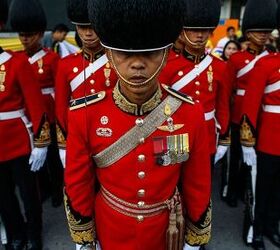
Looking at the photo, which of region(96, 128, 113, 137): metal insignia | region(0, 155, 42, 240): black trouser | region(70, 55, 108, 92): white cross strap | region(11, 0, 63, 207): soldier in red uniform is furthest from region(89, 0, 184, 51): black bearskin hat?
region(11, 0, 63, 207): soldier in red uniform

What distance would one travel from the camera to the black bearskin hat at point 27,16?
3.74 m

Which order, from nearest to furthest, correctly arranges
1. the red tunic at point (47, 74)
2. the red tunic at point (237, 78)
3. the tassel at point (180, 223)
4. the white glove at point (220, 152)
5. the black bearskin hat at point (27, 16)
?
the tassel at point (180, 223) → the white glove at point (220, 152) → the black bearskin hat at point (27, 16) → the red tunic at point (47, 74) → the red tunic at point (237, 78)

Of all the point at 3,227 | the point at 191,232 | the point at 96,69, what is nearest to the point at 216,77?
the point at 96,69

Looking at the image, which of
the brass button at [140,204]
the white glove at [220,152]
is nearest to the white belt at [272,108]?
the white glove at [220,152]

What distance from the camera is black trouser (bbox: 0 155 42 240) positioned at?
10.4 ft

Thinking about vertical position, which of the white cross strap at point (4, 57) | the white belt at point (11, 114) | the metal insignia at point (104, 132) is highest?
the metal insignia at point (104, 132)

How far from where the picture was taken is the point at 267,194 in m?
3.29

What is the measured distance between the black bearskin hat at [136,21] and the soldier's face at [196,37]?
1498 millimetres

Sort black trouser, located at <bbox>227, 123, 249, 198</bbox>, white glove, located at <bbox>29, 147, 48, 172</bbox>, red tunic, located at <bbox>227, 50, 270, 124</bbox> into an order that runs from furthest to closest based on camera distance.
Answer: black trouser, located at <bbox>227, 123, 249, 198</bbox> < red tunic, located at <bbox>227, 50, 270, 124</bbox> < white glove, located at <bbox>29, 147, 48, 172</bbox>

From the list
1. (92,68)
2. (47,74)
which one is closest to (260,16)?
(92,68)

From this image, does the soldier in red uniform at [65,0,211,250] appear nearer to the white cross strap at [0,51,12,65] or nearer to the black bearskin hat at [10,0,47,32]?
the white cross strap at [0,51,12,65]

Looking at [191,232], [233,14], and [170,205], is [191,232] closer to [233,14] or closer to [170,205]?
[170,205]

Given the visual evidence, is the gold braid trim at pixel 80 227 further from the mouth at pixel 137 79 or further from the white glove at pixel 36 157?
the white glove at pixel 36 157

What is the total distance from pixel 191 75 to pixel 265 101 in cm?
57
